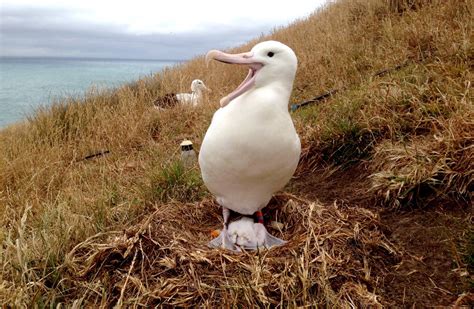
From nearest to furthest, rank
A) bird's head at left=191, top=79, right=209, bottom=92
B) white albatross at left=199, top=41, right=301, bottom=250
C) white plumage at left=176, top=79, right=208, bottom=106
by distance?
white albatross at left=199, top=41, right=301, bottom=250 < white plumage at left=176, top=79, right=208, bottom=106 < bird's head at left=191, top=79, right=209, bottom=92

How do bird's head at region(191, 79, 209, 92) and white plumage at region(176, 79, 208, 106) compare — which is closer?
white plumage at region(176, 79, 208, 106)

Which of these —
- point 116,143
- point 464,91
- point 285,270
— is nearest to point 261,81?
point 285,270

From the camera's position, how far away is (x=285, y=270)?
1994mm

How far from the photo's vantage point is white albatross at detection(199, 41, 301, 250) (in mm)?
2172

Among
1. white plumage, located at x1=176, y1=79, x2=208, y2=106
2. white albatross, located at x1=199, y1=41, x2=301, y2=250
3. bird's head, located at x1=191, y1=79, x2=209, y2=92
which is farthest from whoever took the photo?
bird's head, located at x1=191, y1=79, x2=209, y2=92

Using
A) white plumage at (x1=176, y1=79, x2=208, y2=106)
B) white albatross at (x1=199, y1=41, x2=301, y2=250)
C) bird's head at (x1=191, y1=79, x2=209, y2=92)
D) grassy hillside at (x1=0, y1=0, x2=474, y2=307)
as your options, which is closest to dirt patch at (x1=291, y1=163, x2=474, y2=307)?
grassy hillside at (x1=0, y1=0, x2=474, y2=307)

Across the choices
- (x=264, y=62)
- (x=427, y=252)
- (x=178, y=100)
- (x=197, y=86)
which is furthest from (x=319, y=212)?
(x=197, y=86)

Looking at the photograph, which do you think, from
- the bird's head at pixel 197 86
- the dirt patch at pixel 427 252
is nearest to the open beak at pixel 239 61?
the dirt patch at pixel 427 252

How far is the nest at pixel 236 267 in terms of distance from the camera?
6.36ft

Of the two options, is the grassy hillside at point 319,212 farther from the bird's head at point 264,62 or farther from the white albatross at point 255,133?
the bird's head at point 264,62

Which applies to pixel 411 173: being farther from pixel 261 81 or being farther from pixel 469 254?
pixel 261 81

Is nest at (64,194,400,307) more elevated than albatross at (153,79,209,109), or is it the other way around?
nest at (64,194,400,307)

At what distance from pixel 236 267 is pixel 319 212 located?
2.21ft

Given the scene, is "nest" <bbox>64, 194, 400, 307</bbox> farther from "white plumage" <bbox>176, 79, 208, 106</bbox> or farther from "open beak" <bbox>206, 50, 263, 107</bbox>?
"white plumage" <bbox>176, 79, 208, 106</bbox>
